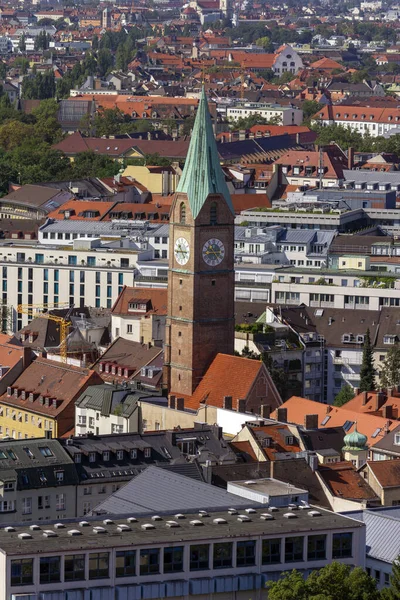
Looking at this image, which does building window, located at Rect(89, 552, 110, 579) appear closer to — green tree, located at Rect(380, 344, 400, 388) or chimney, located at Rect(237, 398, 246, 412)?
chimney, located at Rect(237, 398, 246, 412)

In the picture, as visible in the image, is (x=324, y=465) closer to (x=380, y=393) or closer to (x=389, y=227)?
(x=380, y=393)

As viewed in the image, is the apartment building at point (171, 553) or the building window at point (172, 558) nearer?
the apartment building at point (171, 553)

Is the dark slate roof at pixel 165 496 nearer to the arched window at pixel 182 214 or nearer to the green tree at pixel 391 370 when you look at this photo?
the arched window at pixel 182 214

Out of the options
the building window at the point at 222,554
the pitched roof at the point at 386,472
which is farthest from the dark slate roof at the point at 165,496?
the pitched roof at the point at 386,472

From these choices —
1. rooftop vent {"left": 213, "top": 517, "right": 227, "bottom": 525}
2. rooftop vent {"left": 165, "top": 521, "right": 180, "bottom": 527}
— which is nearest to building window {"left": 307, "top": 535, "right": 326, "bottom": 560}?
rooftop vent {"left": 213, "top": 517, "right": 227, "bottom": 525}

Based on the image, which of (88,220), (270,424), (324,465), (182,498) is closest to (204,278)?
(270,424)

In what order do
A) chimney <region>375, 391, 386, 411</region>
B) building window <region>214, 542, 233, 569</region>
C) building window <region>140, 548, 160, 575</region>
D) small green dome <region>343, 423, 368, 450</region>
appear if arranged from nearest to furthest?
A: building window <region>140, 548, 160, 575</region> < building window <region>214, 542, 233, 569</region> < small green dome <region>343, 423, 368, 450</region> < chimney <region>375, 391, 386, 411</region>
